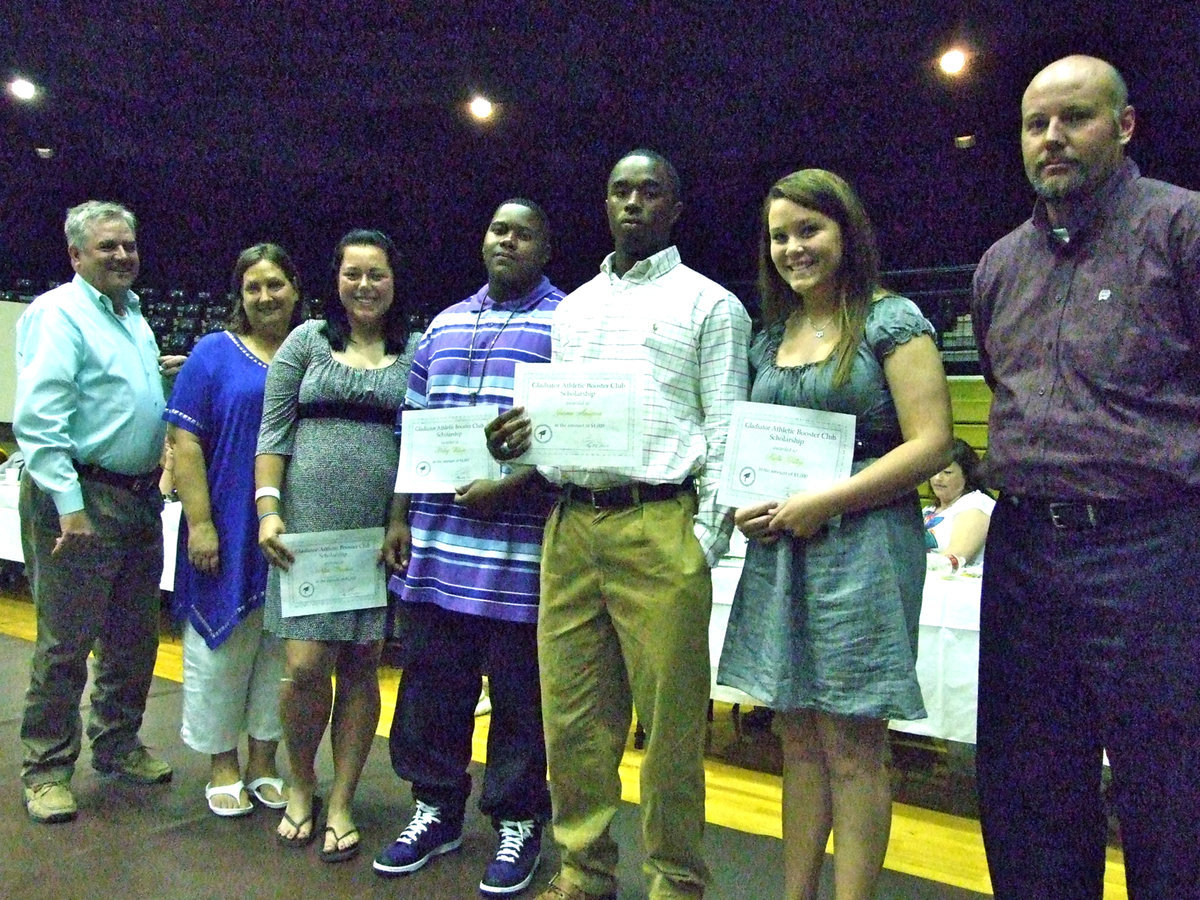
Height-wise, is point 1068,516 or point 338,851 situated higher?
point 1068,516

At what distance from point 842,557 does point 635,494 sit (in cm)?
40

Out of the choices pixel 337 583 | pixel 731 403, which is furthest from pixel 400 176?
pixel 731 403

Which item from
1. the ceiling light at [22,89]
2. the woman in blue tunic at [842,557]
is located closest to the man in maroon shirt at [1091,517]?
the woman in blue tunic at [842,557]

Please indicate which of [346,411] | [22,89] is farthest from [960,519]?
[22,89]

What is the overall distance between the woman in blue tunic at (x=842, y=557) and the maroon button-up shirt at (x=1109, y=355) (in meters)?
0.14

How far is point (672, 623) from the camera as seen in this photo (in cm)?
161

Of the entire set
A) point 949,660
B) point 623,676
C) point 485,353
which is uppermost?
point 485,353

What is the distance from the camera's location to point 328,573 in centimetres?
204

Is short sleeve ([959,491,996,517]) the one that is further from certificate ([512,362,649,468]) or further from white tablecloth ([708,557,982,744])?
certificate ([512,362,649,468])

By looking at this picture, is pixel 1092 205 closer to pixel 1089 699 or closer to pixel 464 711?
pixel 1089 699

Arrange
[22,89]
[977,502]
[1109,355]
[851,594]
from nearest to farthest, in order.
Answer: [1109,355] < [851,594] < [977,502] < [22,89]

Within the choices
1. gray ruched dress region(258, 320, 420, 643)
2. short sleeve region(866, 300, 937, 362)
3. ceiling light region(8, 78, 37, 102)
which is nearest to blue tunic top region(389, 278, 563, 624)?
gray ruched dress region(258, 320, 420, 643)

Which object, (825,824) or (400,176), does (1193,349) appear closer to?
(825,824)

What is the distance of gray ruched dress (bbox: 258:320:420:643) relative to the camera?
207 centimetres
